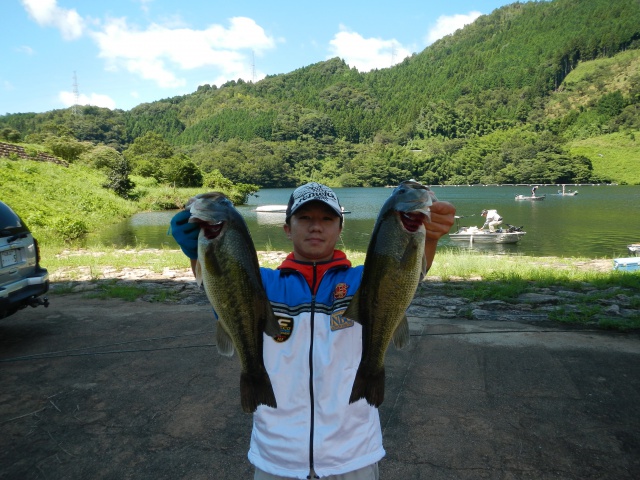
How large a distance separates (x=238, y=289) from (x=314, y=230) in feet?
1.64

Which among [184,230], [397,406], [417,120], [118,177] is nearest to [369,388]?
[184,230]

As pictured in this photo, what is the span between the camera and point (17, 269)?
16.7ft

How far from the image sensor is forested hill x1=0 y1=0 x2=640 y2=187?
94.2 metres

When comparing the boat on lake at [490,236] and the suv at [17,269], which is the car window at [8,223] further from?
the boat on lake at [490,236]

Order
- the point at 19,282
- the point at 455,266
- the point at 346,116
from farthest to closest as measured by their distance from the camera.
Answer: the point at 346,116 < the point at 455,266 < the point at 19,282

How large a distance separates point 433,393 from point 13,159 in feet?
113

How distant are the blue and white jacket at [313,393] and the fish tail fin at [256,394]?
10 cm

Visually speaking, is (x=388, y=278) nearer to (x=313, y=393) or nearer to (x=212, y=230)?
(x=313, y=393)

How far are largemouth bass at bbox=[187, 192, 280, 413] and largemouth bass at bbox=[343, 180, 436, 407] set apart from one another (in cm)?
38

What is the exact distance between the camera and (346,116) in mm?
153625

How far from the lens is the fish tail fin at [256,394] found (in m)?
1.82

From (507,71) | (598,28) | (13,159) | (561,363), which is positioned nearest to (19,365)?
(561,363)

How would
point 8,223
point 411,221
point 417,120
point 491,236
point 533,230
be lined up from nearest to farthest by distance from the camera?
point 411,221 → point 8,223 → point 491,236 → point 533,230 → point 417,120

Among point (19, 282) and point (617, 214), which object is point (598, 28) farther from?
point (19, 282)
